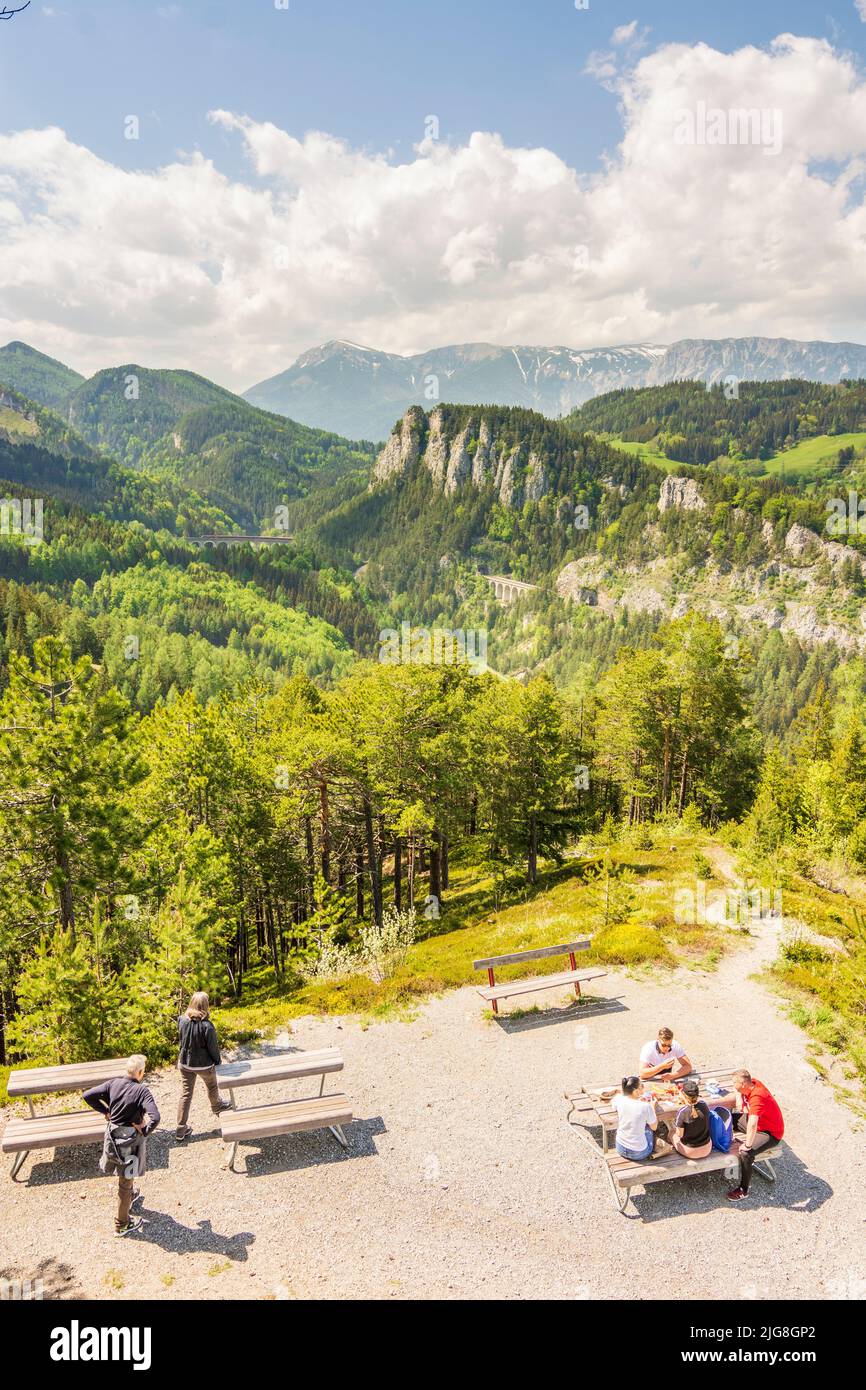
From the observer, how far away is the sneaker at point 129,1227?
983cm

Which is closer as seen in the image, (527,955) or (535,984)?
(535,984)

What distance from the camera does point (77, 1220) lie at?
10.1 meters

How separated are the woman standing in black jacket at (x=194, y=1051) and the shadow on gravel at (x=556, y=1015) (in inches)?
272

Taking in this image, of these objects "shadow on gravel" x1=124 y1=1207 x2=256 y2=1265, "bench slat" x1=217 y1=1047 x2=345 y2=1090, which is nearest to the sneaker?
"shadow on gravel" x1=124 y1=1207 x2=256 y2=1265

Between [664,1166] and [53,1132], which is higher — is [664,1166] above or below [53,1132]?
above

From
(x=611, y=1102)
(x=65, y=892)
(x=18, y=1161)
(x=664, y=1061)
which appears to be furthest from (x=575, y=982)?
(x=65, y=892)

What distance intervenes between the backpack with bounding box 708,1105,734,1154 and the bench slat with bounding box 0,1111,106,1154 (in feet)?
31.9

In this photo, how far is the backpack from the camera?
36.0 feet

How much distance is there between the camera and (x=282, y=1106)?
12070 millimetres

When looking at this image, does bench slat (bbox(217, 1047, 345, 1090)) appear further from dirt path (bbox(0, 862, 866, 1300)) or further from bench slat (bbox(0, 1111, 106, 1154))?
bench slat (bbox(0, 1111, 106, 1154))

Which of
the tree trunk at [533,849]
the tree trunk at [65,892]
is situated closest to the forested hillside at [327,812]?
the tree trunk at [65,892]

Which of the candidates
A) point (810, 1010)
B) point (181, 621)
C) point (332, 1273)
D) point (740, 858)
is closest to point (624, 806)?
point (740, 858)

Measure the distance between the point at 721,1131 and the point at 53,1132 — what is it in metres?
10.6

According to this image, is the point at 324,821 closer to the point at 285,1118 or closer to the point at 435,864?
the point at 435,864
